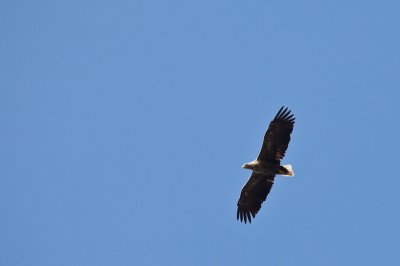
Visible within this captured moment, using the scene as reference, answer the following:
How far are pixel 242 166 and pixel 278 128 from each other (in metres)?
2.35

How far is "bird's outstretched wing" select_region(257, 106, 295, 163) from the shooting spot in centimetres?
2861

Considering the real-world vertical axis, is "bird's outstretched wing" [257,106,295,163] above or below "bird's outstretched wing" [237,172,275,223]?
above

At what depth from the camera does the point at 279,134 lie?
93.9 ft

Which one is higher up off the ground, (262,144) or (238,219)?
(262,144)

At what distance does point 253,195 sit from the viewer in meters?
30.2

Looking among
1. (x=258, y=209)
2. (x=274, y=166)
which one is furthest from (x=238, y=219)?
(x=274, y=166)

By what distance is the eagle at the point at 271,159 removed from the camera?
28625 mm

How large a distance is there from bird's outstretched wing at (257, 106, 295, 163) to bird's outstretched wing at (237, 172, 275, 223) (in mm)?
1462

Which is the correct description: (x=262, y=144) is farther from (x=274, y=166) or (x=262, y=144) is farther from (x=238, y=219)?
(x=238, y=219)

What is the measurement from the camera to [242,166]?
2962cm

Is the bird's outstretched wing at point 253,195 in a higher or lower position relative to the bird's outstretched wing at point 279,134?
lower

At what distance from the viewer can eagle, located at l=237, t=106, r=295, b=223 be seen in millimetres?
28625

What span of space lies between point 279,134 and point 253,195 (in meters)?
3.19

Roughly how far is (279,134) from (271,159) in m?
1.12
